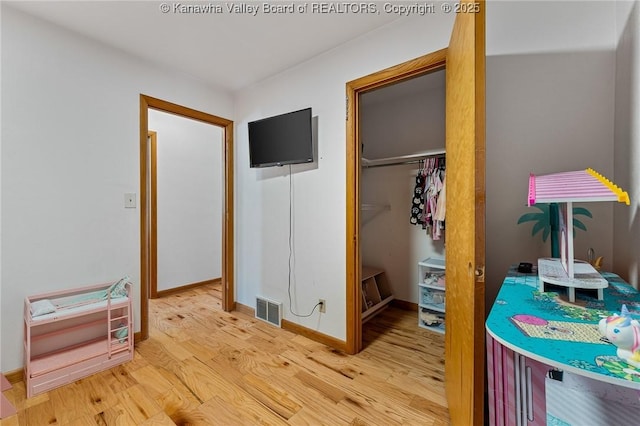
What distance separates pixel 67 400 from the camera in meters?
1.53

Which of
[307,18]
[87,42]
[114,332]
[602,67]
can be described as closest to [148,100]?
[87,42]

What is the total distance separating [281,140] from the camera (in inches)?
90.1

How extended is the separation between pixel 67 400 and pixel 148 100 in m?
2.17

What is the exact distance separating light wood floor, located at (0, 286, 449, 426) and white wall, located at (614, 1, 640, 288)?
3.74ft

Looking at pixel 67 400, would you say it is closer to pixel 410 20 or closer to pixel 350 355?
pixel 350 355

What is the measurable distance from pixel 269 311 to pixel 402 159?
2.04 m

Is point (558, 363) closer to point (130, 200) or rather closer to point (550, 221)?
point (550, 221)

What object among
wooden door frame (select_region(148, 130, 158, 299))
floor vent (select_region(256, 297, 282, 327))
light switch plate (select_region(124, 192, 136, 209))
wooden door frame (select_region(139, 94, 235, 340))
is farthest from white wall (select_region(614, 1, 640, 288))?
wooden door frame (select_region(148, 130, 158, 299))

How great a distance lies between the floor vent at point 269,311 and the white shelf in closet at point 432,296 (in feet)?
4.41

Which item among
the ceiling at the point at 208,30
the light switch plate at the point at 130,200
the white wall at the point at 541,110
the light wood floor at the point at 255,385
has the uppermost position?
the ceiling at the point at 208,30

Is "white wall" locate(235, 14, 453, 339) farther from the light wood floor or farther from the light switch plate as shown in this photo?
the light switch plate

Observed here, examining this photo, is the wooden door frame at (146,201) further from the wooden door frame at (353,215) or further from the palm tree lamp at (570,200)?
the palm tree lamp at (570,200)

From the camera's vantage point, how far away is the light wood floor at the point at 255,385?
140cm

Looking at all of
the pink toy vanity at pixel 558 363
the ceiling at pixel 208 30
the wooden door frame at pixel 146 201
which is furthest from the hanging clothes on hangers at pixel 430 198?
the wooden door frame at pixel 146 201
